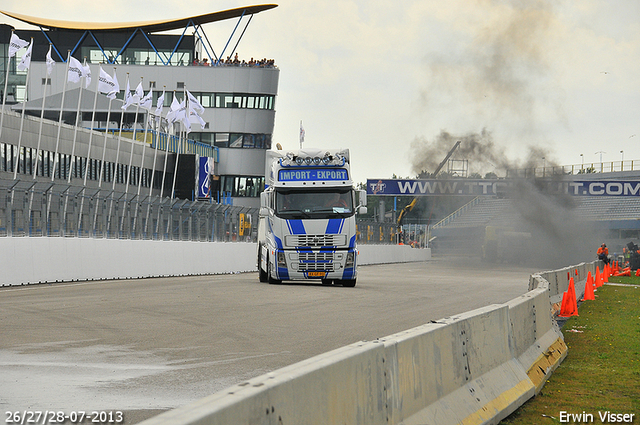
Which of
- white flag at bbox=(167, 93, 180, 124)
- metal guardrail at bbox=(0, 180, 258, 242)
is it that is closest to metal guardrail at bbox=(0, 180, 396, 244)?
metal guardrail at bbox=(0, 180, 258, 242)

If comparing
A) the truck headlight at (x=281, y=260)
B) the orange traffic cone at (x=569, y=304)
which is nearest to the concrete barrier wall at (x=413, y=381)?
the orange traffic cone at (x=569, y=304)

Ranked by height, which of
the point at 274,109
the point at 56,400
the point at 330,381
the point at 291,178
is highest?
the point at 274,109

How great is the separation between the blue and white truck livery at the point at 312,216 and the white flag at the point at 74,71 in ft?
73.8

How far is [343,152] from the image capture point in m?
24.6

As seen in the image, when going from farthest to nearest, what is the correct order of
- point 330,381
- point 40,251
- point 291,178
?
1. point 291,178
2. point 40,251
3. point 330,381

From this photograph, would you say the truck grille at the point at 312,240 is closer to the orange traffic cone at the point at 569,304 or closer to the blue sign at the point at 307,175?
the blue sign at the point at 307,175

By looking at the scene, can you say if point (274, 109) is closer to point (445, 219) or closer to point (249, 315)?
point (445, 219)

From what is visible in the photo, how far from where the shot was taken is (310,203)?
23.8 m

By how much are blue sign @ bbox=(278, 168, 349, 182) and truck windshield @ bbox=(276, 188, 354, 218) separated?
1.13ft

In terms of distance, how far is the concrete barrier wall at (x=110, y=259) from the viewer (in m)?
21.1

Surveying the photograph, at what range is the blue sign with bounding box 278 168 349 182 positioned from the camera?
23797 millimetres

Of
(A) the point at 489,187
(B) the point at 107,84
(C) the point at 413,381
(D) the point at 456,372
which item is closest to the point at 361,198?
(D) the point at 456,372

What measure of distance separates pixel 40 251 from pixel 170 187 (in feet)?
178

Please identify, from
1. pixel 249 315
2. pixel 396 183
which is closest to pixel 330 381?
pixel 249 315
